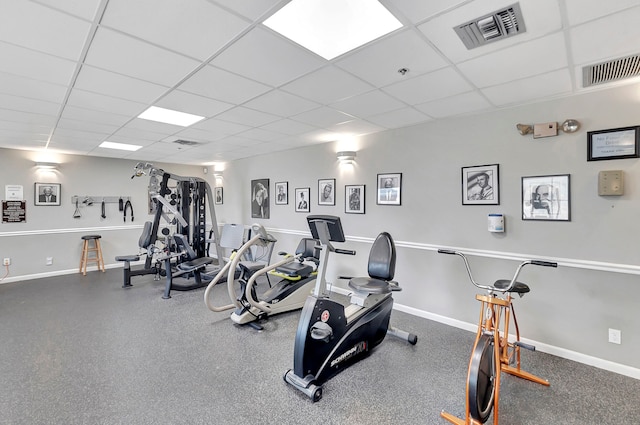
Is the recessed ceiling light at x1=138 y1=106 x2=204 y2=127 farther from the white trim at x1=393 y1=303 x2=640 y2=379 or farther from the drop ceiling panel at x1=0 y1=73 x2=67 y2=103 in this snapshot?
the white trim at x1=393 y1=303 x2=640 y2=379

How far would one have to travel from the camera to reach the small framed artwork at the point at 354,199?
Answer: 4.46m

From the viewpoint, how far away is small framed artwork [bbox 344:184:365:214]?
4465 mm

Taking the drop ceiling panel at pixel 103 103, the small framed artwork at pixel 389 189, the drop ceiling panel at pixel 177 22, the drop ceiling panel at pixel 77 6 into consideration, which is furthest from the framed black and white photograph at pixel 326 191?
the drop ceiling panel at pixel 77 6

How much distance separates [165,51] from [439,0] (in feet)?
5.78

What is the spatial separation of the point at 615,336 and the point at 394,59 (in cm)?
308

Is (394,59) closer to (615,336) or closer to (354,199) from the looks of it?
(354,199)

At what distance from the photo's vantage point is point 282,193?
580 cm

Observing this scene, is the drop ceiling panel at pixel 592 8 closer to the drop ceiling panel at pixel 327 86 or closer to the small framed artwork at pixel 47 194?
the drop ceiling panel at pixel 327 86

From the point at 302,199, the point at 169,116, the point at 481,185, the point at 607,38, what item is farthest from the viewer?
the point at 302,199

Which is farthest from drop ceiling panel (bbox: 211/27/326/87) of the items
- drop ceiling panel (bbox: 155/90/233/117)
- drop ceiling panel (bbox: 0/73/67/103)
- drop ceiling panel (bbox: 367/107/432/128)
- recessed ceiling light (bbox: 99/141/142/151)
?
recessed ceiling light (bbox: 99/141/142/151)

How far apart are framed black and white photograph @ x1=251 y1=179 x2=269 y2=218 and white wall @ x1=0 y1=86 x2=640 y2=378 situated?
1.13m

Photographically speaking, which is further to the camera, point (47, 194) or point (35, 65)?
point (47, 194)

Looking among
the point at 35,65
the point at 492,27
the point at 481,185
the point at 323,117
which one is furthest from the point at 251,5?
the point at 481,185

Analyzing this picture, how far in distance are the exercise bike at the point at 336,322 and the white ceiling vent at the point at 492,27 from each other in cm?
158
